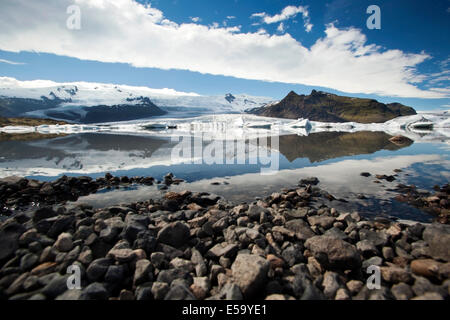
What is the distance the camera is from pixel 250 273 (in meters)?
3.30

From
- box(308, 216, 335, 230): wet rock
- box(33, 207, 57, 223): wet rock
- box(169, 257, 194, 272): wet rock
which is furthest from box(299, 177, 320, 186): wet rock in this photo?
box(33, 207, 57, 223): wet rock

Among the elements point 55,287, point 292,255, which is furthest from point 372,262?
point 55,287

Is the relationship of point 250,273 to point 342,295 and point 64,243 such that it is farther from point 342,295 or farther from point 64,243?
point 64,243

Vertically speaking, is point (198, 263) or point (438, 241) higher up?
point (438, 241)

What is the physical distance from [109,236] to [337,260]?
4.22 meters

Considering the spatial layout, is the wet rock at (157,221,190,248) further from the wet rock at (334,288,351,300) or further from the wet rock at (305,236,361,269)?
the wet rock at (334,288,351,300)

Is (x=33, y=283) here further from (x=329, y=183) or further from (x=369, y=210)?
(x=329, y=183)

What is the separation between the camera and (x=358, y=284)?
130 inches

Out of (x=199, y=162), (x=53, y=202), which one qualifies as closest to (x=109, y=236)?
(x=53, y=202)

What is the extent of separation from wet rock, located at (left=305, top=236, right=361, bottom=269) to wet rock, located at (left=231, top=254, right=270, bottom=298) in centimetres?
113

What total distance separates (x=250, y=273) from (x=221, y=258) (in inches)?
32.5

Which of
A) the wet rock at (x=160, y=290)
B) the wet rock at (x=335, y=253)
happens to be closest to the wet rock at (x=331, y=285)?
the wet rock at (x=335, y=253)

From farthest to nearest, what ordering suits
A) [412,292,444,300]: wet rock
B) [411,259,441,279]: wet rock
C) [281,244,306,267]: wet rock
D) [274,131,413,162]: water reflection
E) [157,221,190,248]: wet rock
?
1. [274,131,413,162]: water reflection
2. [157,221,190,248]: wet rock
3. [281,244,306,267]: wet rock
4. [411,259,441,279]: wet rock
5. [412,292,444,300]: wet rock

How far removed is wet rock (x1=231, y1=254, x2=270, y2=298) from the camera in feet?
10.4
